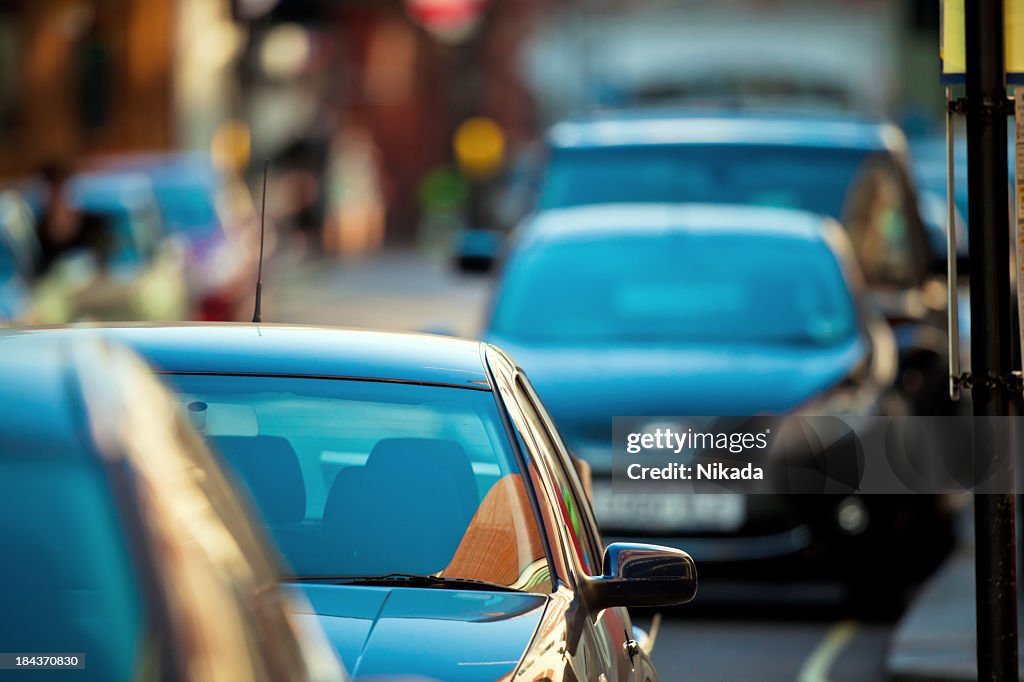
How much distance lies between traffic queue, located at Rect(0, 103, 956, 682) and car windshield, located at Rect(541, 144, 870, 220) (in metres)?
1.85

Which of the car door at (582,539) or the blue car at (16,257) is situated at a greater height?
the car door at (582,539)

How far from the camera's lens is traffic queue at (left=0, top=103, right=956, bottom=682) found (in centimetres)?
242

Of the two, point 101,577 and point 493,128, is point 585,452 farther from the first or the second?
point 493,128

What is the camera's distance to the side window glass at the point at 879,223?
13.1 m

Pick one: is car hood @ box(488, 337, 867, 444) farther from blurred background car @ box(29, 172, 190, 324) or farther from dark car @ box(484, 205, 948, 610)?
blurred background car @ box(29, 172, 190, 324)

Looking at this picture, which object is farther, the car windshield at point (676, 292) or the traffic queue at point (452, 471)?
the car windshield at point (676, 292)

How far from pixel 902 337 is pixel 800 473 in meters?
2.57

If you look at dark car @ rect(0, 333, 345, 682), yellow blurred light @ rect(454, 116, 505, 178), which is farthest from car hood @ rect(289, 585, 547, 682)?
yellow blurred light @ rect(454, 116, 505, 178)

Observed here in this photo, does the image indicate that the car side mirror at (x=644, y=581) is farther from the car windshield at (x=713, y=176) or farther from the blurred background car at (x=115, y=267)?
the blurred background car at (x=115, y=267)

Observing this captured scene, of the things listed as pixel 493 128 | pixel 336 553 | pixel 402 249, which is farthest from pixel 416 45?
pixel 336 553

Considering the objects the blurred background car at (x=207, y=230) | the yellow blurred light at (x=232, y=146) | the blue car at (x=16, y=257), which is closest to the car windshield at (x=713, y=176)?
the blue car at (x=16, y=257)

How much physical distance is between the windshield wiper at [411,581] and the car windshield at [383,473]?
0.08ft

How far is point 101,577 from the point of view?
7.74 feet

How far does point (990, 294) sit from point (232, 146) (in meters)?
36.7
